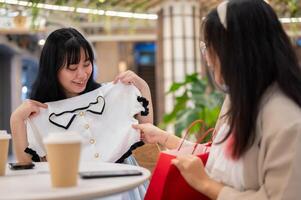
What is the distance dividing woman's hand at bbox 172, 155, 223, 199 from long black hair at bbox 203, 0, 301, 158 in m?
0.12

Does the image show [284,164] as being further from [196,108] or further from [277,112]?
[196,108]

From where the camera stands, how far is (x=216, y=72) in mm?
1399

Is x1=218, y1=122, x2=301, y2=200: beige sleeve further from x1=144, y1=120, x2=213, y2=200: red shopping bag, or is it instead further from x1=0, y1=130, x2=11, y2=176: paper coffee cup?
x1=0, y1=130, x2=11, y2=176: paper coffee cup

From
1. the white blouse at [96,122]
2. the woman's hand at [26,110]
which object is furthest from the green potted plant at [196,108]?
the woman's hand at [26,110]

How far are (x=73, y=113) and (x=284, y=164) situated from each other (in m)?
1.11

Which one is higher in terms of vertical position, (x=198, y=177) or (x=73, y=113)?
(x=73, y=113)

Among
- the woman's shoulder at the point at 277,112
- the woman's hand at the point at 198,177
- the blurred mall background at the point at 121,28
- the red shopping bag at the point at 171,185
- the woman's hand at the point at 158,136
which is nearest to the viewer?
the woman's shoulder at the point at 277,112

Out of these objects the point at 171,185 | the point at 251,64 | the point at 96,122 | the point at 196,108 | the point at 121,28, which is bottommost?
the point at 196,108

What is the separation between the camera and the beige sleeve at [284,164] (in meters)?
1.19

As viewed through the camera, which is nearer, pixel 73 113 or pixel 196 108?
pixel 73 113

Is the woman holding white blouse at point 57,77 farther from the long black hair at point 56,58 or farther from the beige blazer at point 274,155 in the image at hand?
the beige blazer at point 274,155

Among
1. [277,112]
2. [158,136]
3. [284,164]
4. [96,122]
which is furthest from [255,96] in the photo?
[96,122]

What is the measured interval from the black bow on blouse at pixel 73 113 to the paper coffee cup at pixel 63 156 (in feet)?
2.72

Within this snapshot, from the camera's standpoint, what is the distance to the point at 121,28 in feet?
36.9
